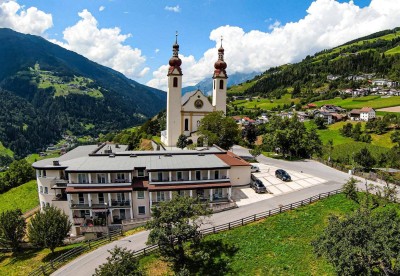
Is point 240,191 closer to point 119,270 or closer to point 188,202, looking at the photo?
point 188,202

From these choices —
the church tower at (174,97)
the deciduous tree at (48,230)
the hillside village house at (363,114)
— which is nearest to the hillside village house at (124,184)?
the deciduous tree at (48,230)

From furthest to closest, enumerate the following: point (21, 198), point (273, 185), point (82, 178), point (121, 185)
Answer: point (21, 198)
point (273, 185)
point (82, 178)
point (121, 185)

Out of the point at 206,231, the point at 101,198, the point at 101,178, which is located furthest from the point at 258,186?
the point at 101,178

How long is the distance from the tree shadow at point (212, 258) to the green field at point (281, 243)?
10.4 inches

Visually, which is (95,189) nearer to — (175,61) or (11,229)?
(11,229)

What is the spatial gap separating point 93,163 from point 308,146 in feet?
151

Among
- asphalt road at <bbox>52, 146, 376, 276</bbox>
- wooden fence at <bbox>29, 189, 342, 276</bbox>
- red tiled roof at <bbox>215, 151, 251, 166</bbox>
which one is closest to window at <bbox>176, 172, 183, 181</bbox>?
asphalt road at <bbox>52, 146, 376, 276</bbox>

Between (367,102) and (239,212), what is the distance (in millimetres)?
159916

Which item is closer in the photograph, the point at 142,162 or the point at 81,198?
the point at 81,198

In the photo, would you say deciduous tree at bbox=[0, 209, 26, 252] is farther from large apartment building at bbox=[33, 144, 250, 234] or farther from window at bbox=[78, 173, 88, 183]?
window at bbox=[78, 173, 88, 183]

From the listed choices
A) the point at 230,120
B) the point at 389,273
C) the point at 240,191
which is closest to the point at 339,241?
the point at 389,273

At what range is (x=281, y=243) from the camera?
31.4 meters

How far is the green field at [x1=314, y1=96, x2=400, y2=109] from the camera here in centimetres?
15362

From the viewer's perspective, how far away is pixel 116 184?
39.9 metres
